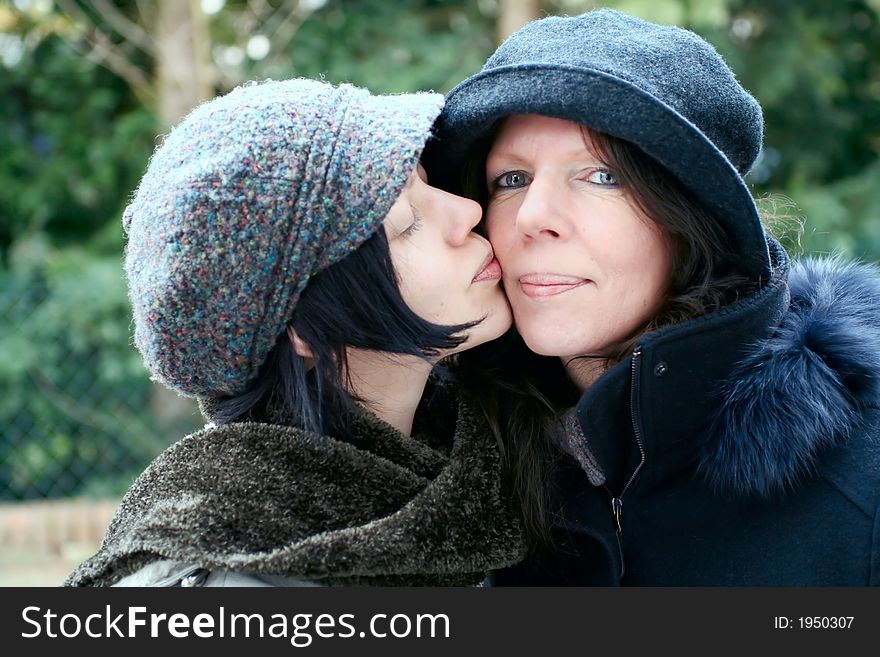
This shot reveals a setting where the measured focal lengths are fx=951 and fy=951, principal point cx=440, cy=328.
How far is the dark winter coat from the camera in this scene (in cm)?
186

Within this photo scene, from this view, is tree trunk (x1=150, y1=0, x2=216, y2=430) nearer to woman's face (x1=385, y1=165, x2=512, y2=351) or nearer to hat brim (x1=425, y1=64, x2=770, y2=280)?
woman's face (x1=385, y1=165, x2=512, y2=351)

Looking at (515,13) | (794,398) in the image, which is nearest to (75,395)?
(515,13)

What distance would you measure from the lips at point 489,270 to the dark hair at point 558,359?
0.58 feet

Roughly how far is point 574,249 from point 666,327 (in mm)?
267

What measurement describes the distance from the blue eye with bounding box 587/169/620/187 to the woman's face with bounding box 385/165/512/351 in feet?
0.92

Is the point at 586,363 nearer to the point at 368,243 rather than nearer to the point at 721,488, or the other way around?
the point at 721,488

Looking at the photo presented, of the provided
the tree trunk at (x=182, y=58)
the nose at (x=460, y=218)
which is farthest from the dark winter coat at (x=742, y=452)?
the tree trunk at (x=182, y=58)

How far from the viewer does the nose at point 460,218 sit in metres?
2.10

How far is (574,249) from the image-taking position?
2.02 metres

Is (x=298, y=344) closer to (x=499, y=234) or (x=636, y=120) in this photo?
(x=499, y=234)

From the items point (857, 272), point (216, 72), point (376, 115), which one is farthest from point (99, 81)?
point (857, 272)

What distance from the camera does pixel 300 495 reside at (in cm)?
189

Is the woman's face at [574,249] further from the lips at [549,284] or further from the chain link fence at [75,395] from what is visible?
the chain link fence at [75,395]

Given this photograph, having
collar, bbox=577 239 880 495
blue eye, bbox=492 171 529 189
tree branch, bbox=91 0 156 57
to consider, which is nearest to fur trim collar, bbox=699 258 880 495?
collar, bbox=577 239 880 495
